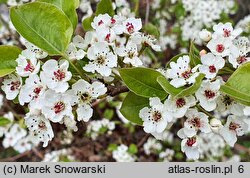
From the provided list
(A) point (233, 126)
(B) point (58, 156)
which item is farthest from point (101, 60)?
(B) point (58, 156)

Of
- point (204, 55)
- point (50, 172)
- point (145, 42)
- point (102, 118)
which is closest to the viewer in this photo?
point (204, 55)

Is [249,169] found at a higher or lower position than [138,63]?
lower

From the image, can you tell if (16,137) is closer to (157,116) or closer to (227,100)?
(157,116)

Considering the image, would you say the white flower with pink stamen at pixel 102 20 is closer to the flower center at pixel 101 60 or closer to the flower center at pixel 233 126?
the flower center at pixel 101 60

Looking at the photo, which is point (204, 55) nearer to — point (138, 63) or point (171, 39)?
point (138, 63)

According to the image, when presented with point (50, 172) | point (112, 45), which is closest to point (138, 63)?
point (112, 45)

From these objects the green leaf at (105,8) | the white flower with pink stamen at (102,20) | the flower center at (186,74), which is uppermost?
the flower center at (186,74)

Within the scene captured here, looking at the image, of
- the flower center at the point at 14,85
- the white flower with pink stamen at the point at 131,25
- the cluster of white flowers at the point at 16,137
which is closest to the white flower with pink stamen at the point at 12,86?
the flower center at the point at 14,85
